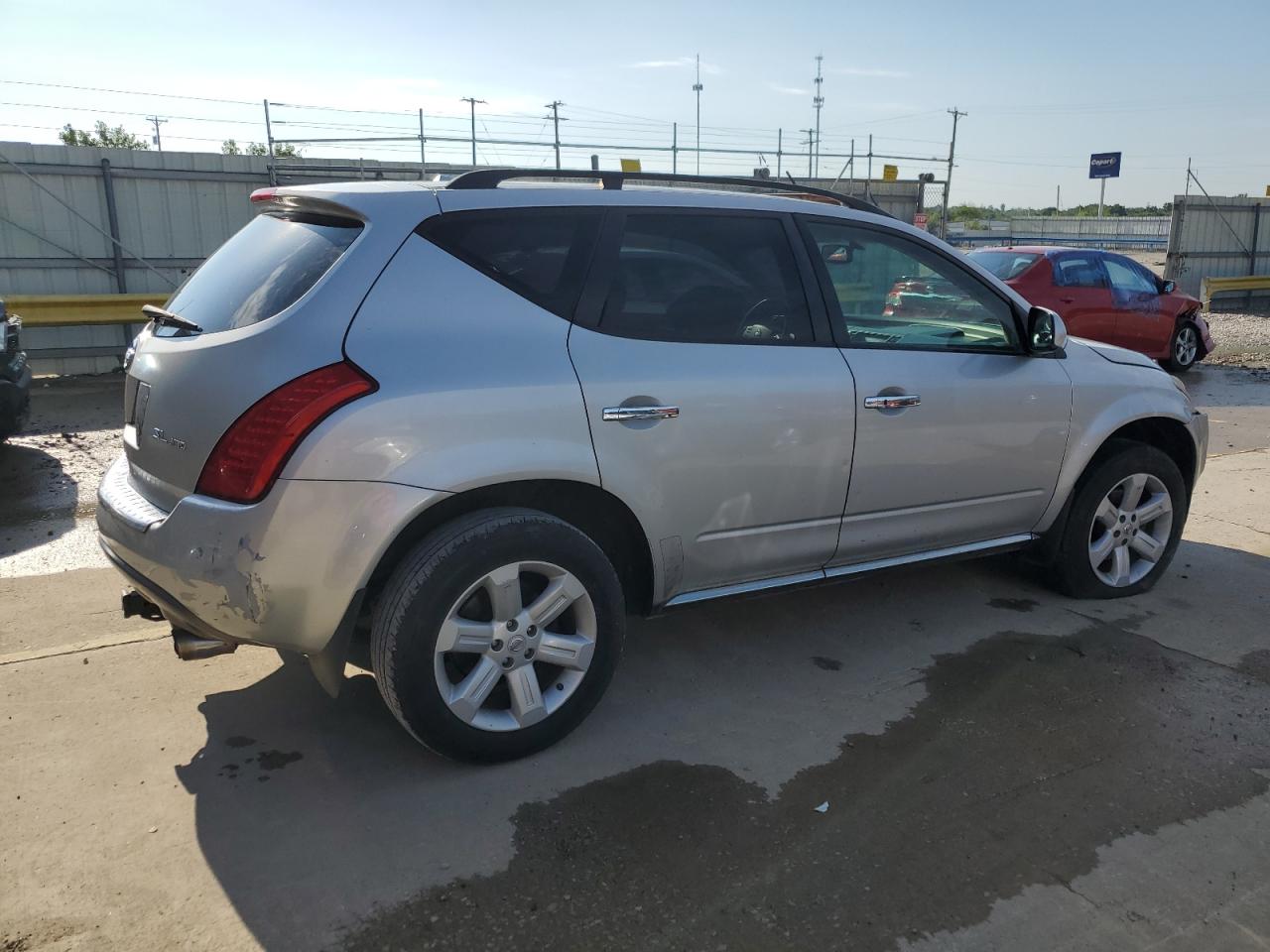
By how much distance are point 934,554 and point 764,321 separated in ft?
4.33

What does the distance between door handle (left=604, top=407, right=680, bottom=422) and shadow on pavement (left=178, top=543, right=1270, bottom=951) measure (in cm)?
108

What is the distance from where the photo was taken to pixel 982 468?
4184 mm

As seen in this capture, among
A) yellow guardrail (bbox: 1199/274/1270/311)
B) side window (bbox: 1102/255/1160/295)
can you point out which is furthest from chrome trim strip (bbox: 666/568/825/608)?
yellow guardrail (bbox: 1199/274/1270/311)

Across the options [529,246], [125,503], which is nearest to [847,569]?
[529,246]

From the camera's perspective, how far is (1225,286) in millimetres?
19844

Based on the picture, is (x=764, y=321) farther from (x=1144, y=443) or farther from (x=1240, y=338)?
(x=1240, y=338)

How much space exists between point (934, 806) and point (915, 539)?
1.36 metres

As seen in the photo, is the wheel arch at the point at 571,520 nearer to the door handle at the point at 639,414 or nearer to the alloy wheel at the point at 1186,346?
the door handle at the point at 639,414

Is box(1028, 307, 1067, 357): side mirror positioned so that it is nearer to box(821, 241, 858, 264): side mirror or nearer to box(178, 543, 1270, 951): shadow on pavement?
box(821, 241, 858, 264): side mirror

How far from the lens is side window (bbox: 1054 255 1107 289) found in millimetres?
11719

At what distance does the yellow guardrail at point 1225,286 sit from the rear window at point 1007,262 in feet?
32.2

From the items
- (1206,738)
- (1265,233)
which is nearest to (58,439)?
(1206,738)

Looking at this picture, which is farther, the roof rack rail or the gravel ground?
the gravel ground

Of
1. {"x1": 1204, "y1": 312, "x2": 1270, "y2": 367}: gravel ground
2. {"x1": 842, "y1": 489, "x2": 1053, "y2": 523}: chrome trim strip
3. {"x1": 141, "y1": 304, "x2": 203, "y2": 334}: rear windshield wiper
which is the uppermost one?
{"x1": 141, "y1": 304, "x2": 203, "y2": 334}: rear windshield wiper
